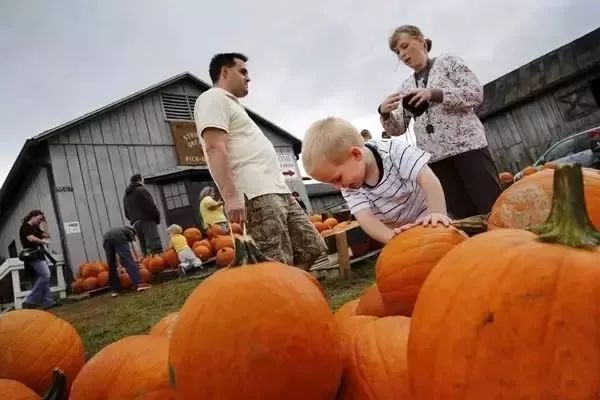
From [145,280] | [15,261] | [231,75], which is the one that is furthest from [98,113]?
[231,75]

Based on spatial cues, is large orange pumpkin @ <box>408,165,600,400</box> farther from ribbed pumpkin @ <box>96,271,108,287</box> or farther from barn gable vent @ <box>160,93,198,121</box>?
barn gable vent @ <box>160,93,198,121</box>

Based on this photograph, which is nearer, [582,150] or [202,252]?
[202,252]

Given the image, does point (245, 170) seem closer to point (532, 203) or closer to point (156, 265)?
point (532, 203)

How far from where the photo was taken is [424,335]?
1.87ft

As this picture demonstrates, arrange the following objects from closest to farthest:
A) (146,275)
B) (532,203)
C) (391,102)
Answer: (532,203), (391,102), (146,275)

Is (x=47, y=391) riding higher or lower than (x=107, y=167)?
lower

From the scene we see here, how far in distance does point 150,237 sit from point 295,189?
7.55 metres

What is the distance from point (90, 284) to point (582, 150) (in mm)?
10653

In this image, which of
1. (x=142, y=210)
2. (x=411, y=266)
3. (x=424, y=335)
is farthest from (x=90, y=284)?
(x=424, y=335)

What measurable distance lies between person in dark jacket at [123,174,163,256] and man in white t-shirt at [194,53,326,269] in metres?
4.71

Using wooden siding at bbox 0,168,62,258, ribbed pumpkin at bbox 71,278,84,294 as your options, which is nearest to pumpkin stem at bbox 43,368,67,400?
ribbed pumpkin at bbox 71,278,84,294

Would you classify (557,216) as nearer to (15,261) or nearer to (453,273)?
(453,273)

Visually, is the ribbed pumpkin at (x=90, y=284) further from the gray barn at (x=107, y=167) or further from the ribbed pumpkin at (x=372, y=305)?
the ribbed pumpkin at (x=372, y=305)

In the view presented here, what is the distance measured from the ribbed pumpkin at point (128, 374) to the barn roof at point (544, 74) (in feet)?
55.9
